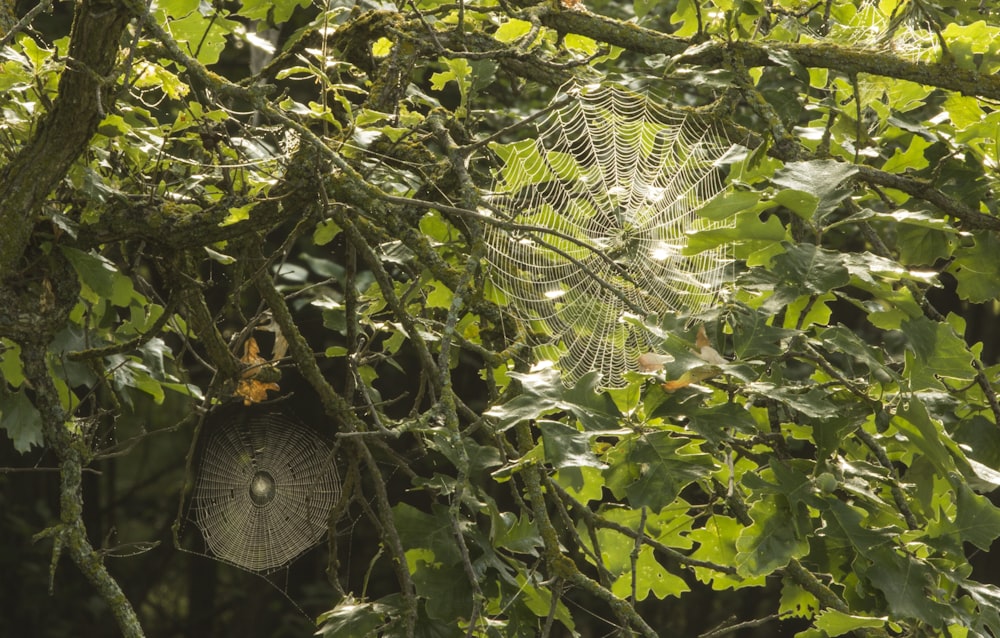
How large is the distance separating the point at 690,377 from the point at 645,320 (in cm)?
8

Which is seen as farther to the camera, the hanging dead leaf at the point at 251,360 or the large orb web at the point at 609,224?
the hanging dead leaf at the point at 251,360

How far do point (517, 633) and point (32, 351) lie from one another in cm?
74

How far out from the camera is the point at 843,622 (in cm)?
109

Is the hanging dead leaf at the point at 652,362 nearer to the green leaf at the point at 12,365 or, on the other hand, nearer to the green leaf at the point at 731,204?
the green leaf at the point at 731,204

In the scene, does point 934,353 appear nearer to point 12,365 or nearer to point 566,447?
point 566,447

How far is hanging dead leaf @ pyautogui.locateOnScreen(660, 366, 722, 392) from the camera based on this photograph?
102 centimetres

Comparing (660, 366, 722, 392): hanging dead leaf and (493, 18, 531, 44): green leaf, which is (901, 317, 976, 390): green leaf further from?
(493, 18, 531, 44): green leaf

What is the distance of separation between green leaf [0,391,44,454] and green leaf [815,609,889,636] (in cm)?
117

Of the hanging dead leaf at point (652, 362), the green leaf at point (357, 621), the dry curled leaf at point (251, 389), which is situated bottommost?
the dry curled leaf at point (251, 389)

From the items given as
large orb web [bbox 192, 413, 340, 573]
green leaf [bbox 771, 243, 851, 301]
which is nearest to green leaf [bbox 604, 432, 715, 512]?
green leaf [bbox 771, 243, 851, 301]

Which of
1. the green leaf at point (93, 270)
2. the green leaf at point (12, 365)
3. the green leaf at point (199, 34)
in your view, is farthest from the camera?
the green leaf at point (12, 365)

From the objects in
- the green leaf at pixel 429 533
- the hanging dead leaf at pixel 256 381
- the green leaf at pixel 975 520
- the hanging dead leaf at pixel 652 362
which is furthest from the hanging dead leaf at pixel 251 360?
the green leaf at pixel 975 520

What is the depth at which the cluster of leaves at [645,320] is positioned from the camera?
1.07 m

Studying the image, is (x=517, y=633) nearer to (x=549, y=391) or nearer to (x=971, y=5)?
(x=549, y=391)
